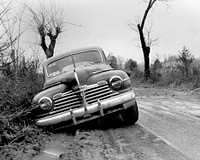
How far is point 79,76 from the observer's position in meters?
5.43

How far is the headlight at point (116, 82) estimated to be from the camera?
17.8ft

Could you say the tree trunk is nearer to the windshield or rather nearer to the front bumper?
the windshield

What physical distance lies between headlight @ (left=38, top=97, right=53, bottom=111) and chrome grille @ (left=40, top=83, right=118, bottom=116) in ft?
0.27

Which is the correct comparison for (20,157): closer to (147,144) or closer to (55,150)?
(55,150)

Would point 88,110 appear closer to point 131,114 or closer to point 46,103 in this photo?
point 46,103

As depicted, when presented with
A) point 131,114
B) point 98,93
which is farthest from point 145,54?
point 98,93

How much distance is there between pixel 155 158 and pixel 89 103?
6.25 feet

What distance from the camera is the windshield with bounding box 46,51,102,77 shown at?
695cm

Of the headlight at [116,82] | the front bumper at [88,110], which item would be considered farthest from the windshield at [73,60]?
the front bumper at [88,110]

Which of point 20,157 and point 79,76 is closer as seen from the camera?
point 20,157

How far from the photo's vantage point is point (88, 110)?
519cm

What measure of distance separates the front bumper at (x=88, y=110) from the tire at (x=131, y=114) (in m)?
0.30

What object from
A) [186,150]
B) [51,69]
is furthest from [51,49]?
[186,150]

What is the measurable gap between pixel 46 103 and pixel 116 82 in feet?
4.02
